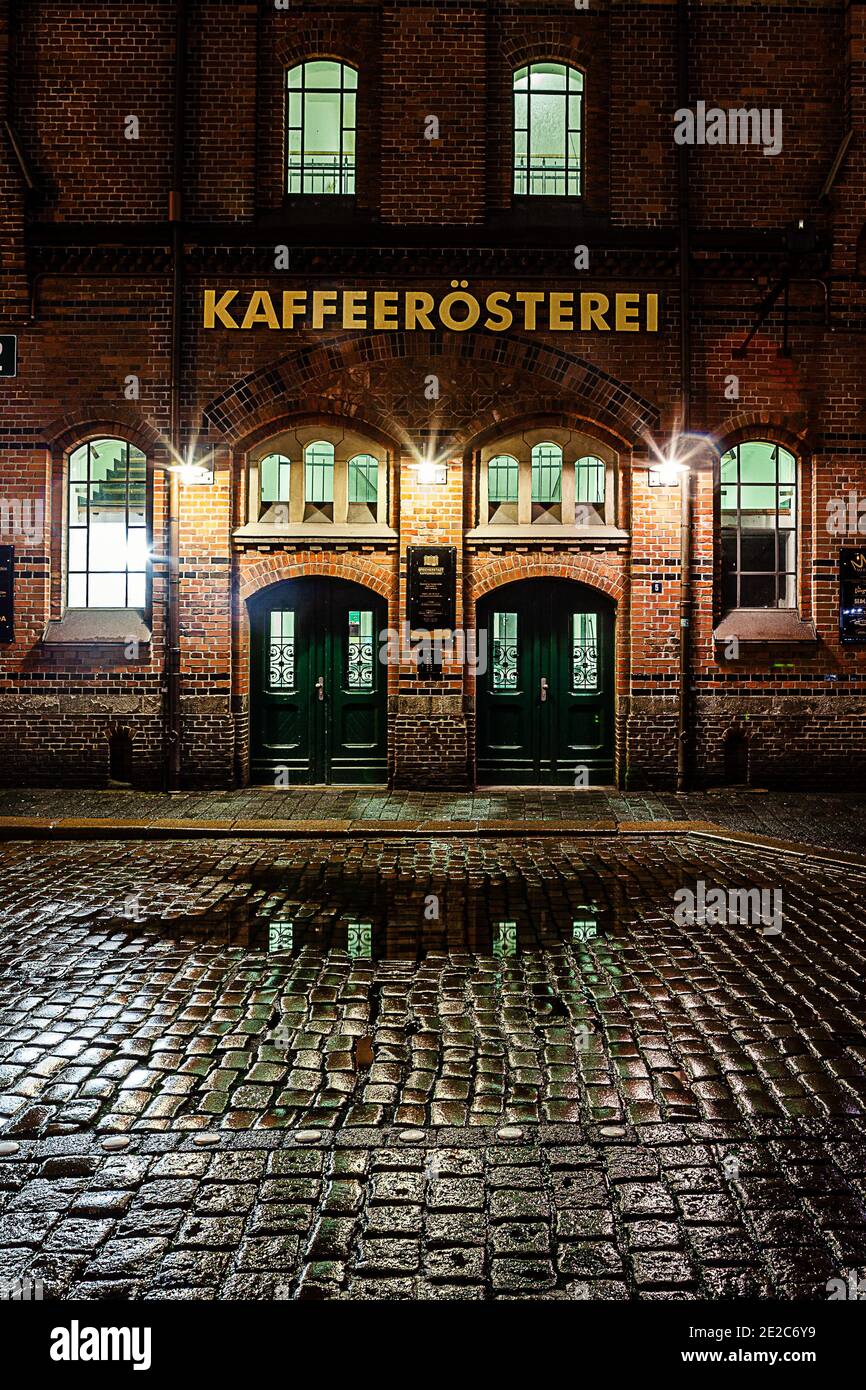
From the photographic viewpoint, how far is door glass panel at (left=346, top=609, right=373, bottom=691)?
12.1 m

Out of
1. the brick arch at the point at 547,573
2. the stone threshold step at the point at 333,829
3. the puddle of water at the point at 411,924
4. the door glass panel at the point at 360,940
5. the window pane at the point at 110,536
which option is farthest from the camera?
the window pane at the point at 110,536

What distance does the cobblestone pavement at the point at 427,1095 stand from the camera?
310 centimetres

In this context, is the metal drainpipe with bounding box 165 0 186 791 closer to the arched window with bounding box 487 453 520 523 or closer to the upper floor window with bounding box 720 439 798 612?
the arched window with bounding box 487 453 520 523

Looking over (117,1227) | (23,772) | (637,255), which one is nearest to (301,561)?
(23,772)

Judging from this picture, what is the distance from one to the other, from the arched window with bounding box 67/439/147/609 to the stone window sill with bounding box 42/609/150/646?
7.7 inches

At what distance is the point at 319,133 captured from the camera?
12016mm

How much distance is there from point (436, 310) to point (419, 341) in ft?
1.38

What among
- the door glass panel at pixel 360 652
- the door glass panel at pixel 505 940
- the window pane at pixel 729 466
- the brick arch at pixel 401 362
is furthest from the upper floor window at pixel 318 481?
the door glass panel at pixel 505 940

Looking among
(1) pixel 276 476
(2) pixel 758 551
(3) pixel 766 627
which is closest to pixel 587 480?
(2) pixel 758 551

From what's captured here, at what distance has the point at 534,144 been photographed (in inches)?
475

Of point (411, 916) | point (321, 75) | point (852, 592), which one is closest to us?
point (411, 916)

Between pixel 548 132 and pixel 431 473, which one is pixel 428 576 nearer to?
pixel 431 473

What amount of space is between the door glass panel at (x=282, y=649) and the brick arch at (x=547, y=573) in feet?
7.64

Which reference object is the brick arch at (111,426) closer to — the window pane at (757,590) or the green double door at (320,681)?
the green double door at (320,681)
